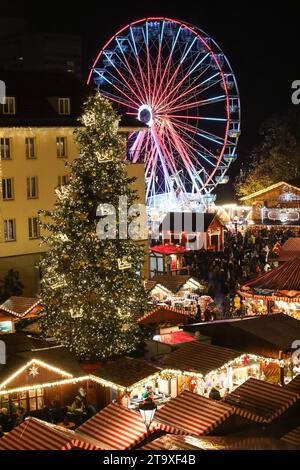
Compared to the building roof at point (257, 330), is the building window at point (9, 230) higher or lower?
higher

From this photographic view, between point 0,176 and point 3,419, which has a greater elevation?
point 0,176

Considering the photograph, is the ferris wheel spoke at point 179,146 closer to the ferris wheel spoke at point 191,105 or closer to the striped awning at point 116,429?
the ferris wheel spoke at point 191,105

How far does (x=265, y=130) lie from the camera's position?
6431 cm

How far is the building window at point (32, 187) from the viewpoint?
31.9m

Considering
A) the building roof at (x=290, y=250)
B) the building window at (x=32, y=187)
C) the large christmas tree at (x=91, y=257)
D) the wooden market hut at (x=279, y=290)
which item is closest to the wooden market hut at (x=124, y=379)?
the large christmas tree at (x=91, y=257)

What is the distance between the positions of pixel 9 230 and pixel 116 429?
19.7 m

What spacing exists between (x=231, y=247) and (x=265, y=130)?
27.4 meters

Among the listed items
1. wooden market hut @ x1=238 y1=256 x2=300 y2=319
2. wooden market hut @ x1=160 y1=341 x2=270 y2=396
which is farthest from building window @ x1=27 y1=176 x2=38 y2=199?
wooden market hut @ x1=160 y1=341 x2=270 y2=396

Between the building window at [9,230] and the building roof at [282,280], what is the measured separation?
35.2 feet

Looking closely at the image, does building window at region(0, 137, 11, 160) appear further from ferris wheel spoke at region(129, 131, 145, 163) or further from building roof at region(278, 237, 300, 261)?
building roof at region(278, 237, 300, 261)

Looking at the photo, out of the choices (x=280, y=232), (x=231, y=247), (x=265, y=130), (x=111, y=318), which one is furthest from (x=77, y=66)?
(x=111, y=318)

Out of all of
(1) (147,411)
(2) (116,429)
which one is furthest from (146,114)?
(1) (147,411)

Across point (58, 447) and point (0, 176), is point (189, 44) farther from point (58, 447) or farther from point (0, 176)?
point (58, 447)

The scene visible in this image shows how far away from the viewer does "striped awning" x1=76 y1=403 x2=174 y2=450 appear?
12.0 m
